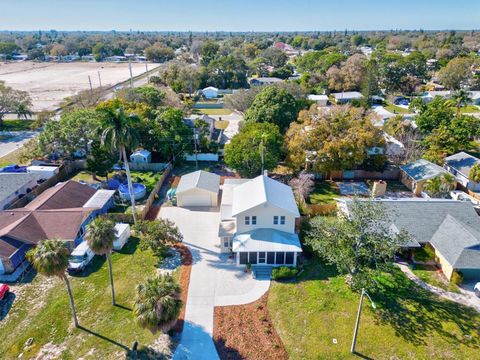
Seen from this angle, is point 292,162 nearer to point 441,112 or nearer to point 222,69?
point 441,112

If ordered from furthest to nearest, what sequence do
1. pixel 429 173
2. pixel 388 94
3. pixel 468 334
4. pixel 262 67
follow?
pixel 262 67 < pixel 388 94 < pixel 429 173 < pixel 468 334

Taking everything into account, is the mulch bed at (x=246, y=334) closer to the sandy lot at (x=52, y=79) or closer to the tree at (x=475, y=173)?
the tree at (x=475, y=173)

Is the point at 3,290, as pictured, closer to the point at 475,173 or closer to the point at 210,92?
the point at 475,173

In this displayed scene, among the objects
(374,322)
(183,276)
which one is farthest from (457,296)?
(183,276)

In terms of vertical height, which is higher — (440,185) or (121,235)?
(440,185)

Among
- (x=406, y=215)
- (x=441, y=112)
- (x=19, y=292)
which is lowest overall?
(x=19, y=292)

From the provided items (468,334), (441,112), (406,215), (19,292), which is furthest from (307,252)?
(441,112)
